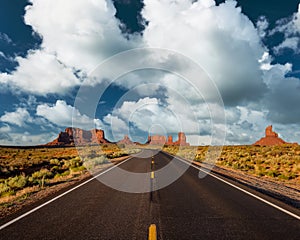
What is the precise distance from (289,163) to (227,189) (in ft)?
54.9

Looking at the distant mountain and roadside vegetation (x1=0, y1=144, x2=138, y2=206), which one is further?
the distant mountain

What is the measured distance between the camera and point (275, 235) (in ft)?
16.1

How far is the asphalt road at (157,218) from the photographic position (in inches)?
196

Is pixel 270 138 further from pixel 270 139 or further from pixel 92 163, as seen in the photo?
pixel 92 163

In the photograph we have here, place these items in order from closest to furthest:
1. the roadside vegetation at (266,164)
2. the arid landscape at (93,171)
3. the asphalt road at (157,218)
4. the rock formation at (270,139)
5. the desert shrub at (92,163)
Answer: the asphalt road at (157,218)
the arid landscape at (93,171)
the roadside vegetation at (266,164)
the desert shrub at (92,163)
the rock formation at (270,139)

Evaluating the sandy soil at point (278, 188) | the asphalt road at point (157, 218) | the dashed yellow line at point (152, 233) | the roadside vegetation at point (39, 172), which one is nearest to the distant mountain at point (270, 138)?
the roadside vegetation at point (39, 172)

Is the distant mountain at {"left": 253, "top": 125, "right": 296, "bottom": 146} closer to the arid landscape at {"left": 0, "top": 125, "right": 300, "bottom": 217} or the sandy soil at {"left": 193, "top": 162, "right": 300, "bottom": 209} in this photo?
the arid landscape at {"left": 0, "top": 125, "right": 300, "bottom": 217}

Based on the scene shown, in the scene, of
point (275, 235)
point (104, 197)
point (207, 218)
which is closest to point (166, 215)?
point (207, 218)

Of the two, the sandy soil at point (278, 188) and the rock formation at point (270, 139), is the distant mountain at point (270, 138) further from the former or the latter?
the sandy soil at point (278, 188)

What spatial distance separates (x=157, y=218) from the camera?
6008mm

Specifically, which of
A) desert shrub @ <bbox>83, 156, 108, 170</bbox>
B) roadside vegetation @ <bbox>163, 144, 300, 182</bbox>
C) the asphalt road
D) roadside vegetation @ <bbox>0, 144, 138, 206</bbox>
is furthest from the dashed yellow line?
desert shrub @ <bbox>83, 156, 108, 170</bbox>

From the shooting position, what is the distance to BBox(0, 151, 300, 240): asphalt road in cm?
497

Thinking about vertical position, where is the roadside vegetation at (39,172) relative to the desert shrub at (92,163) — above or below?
below

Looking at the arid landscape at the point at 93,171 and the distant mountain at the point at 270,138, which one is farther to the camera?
the distant mountain at the point at 270,138
